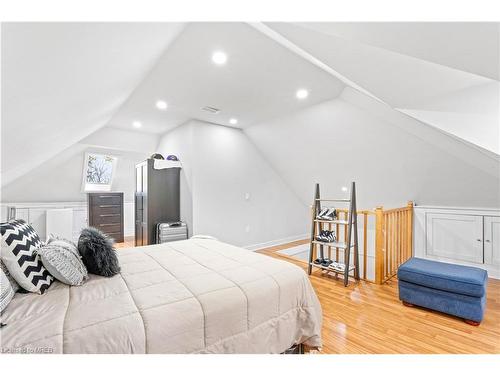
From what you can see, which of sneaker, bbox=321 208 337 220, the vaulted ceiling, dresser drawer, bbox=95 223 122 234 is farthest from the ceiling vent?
dresser drawer, bbox=95 223 122 234

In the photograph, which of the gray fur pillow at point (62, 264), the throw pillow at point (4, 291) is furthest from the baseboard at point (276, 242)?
the throw pillow at point (4, 291)

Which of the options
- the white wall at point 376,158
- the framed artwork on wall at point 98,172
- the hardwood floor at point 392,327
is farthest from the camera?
the framed artwork on wall at point 98,172

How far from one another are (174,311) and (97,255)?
0.77m

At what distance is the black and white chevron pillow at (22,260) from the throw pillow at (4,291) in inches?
2.8

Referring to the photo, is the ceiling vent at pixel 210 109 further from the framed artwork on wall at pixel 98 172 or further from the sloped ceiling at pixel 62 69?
the framed artwork on wall at pixel 98 172

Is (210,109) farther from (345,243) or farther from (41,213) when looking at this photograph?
(41,213)

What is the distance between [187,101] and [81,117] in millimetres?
1255

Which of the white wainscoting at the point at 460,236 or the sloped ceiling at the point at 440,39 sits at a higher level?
the sloped ceiling at the point at 440,39

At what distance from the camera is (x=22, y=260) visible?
1265mm

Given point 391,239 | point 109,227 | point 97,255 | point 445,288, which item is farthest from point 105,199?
point 445,288

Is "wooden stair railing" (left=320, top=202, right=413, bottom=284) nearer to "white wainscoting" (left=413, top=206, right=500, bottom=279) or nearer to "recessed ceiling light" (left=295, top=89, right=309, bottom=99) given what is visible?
"white wainscoting" (left=413, top=206, right=500, bottom=279)

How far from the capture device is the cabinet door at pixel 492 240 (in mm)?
3069

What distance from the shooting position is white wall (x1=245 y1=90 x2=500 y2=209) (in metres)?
2.95

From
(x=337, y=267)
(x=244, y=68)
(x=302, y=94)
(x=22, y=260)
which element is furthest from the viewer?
(x=337, y=267)
